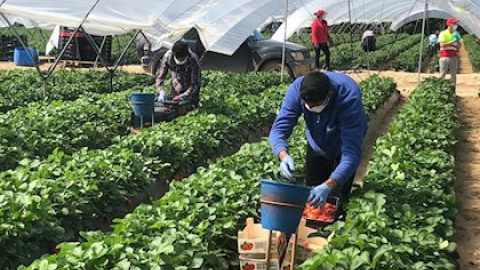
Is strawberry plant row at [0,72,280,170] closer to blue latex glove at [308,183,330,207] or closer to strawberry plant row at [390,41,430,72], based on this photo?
blue latex glove at [308,183,330,207]

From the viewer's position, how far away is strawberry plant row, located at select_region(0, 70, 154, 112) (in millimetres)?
11003

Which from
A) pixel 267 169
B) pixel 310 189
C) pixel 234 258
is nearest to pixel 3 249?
pixel 234 258

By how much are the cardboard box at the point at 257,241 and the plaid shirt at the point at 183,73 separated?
488 cm

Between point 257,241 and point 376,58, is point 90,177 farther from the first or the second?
point 376,58

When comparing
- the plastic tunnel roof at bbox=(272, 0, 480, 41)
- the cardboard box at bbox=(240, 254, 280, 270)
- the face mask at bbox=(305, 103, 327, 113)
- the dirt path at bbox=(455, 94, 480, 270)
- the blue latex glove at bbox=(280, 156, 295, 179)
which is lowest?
the dirt path at bbox=(455, 94, 480, 270)

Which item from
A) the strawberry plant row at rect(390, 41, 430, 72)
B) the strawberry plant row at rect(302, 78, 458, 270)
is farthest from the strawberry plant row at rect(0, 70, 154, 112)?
the strawberry plant row at rect(390, 41, 430, 72)

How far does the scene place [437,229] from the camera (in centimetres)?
432

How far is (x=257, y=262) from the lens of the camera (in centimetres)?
389

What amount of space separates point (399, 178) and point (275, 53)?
12771 millimetres

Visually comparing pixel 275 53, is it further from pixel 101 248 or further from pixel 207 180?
pixel 101 248

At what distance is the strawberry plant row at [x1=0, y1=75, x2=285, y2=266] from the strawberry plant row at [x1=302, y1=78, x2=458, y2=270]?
196cm

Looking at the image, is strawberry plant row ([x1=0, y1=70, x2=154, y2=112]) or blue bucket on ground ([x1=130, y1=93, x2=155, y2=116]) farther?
strawberry plant row ([x1=0, y1=70, x2=154, y2=112])

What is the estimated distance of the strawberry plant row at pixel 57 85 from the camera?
11003 mm

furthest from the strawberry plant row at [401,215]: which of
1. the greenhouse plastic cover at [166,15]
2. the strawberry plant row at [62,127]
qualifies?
the greenhouse plastic cover at [166,15]
